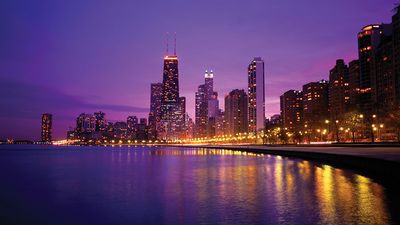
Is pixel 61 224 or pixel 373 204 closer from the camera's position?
pixel 61 224

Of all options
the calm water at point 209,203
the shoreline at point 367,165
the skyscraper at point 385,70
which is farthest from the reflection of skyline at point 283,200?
the skyscraper at point 385,70

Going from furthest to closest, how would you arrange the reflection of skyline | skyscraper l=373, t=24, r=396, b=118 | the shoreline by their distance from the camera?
1. skyscraper l=373, t=24, r=396, b=118
2. the shoreline
3. the reflection of skyline

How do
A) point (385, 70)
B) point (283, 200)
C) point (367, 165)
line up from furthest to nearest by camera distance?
point (385, 70) → point (367, 165) → point (283, 200)

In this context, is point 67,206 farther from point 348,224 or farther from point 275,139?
Answer: point 275,139

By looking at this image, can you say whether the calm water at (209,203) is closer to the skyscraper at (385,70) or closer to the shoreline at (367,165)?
the shoreline at (367,165)

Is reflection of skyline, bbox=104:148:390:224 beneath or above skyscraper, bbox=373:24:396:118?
beneath

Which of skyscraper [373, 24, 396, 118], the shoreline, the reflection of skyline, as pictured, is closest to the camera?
the reflection of skyline

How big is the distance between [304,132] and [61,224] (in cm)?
14501

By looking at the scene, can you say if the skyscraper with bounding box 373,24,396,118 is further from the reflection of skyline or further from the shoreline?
the reflection of skyline

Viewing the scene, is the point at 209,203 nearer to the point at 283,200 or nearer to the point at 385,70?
the point at 283,200

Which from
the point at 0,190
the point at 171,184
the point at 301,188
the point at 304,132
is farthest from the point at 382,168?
the point at 304,132

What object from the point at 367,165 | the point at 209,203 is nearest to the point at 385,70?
the point at 367,165

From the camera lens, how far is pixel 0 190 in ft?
99.0

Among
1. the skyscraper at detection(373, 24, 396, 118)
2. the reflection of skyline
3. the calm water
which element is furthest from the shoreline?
the skyscraper at detection(373, 24, 396, 118)
